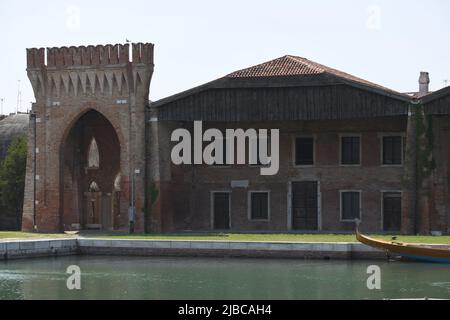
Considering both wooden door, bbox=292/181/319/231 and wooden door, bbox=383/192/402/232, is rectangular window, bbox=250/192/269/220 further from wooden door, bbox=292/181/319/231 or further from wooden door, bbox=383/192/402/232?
wooden door, bbox=383/192/402/232

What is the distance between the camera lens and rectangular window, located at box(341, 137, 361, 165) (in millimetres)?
45688

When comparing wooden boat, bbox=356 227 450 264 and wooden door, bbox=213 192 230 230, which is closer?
wooden boat, bbox=356 227 450 264

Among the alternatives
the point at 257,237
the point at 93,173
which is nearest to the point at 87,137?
the point at 93,173

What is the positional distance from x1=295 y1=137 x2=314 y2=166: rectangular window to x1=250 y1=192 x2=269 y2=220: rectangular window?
2059 millimetres

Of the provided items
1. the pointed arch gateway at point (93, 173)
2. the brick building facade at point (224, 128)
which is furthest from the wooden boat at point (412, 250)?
the pointed arch gateway at point (93, 173)

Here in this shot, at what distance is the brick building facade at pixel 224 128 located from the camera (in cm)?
4428

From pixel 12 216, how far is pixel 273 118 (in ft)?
62.2

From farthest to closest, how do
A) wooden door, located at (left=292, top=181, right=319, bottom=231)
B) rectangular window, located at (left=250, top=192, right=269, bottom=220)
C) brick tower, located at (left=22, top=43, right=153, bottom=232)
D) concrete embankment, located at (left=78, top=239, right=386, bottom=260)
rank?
rectangular window, located at (left=250, top=192, right=269, bottom=220) < wooden door, located at (left=292, top=181, right=319, bottom=231) < brick tower, located at (left=22, top=43, right=153, bottom=232) < concrete embankment, located at (left=78, top=239, right=386, bottom=260)

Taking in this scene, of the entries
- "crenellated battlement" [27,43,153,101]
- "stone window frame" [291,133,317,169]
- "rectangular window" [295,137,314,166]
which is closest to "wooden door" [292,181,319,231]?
"stone window frame" [291,133,317,169]

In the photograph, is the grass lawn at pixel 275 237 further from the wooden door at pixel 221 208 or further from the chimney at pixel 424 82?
the chimney at pixel 424 82

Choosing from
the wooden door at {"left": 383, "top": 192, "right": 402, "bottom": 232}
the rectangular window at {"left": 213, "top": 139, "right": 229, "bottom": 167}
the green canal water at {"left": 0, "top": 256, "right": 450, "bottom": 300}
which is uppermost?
the rectangular window at {"left": 213, "top": 139, "right": 229, "bottom": 167}

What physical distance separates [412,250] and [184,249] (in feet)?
26.4

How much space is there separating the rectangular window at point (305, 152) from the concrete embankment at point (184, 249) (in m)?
10.2

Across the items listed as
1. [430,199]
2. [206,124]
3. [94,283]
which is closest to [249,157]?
[206,124]
